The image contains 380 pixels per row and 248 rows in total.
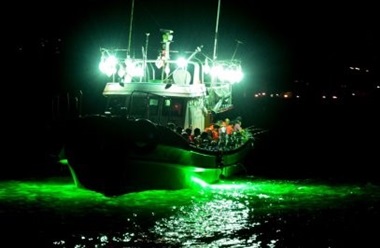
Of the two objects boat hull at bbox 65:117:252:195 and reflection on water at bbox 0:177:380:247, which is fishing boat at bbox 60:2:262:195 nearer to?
boat hull at bbox 65:117:252:195

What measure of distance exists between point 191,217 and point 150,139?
2.77 meters

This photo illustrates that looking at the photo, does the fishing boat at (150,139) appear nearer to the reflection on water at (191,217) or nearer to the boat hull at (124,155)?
the boat hull at (124,155)

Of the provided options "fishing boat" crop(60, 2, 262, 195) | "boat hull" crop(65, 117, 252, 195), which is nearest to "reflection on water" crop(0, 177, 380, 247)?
"boat hull" crop(65, 117, 252, 195)

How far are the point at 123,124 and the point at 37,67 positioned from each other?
58179mm

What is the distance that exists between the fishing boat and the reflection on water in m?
0.59

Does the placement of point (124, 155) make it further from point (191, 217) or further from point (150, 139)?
point (191, 217)

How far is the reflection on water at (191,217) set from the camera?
12.2m

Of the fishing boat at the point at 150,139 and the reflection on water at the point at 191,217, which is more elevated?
the fishing boat at the point at 150,139

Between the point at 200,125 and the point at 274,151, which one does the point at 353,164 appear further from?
the point at 200,125

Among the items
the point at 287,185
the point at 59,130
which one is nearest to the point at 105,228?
the point at 59,130

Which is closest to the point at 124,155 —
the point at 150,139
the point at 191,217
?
the point at 150,139

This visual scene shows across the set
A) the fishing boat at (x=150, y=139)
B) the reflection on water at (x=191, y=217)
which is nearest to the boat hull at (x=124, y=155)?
the fishing boat at (x=150, y=139)

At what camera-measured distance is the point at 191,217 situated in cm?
1418

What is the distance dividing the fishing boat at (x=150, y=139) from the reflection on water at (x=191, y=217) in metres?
0.59
